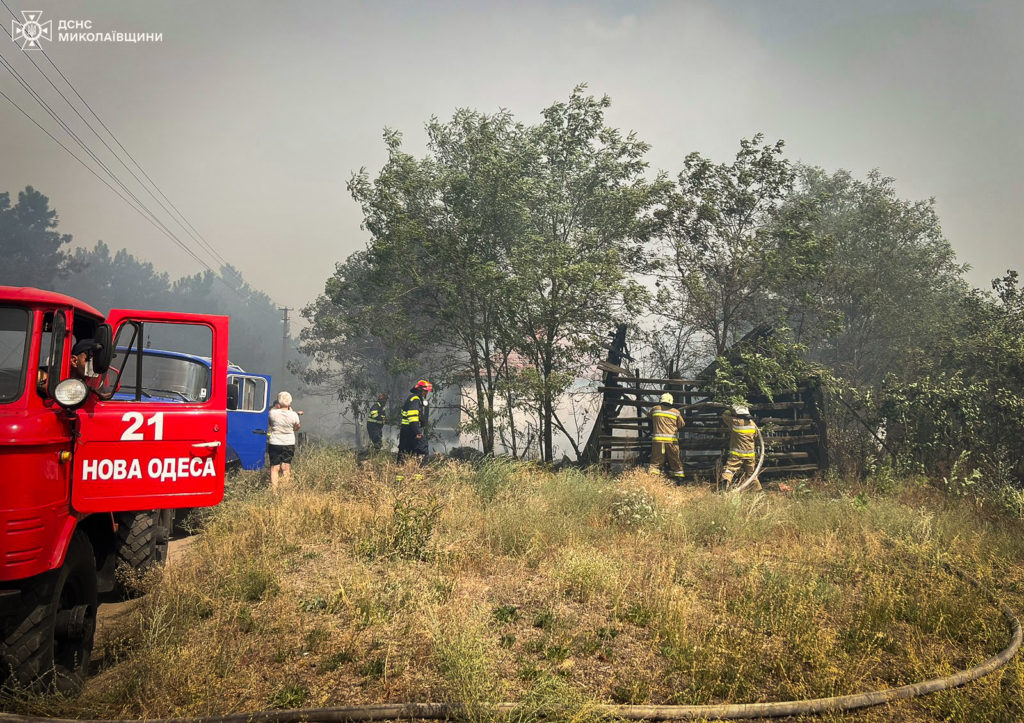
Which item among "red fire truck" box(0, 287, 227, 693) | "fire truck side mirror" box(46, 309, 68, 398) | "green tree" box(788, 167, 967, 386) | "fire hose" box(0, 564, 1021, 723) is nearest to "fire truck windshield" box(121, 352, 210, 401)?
"red fire truck" box(0, 287, 227, 693)

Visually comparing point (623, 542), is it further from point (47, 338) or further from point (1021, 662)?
point (47, 338)

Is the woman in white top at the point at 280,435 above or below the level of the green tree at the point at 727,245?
below

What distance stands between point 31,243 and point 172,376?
52.9 metres

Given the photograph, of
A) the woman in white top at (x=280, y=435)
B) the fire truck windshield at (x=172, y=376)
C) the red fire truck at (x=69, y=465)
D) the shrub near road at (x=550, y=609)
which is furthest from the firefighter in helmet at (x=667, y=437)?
the red fire truck at (x=69, y=465)

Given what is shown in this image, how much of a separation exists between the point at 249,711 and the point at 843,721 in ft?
11.5

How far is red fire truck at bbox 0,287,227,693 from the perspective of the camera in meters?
3.33

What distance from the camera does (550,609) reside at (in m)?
5.18

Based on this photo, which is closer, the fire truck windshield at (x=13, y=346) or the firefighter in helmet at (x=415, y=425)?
the fire truck windshield at (x=13, y=346)

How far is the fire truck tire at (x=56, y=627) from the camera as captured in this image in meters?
3.39

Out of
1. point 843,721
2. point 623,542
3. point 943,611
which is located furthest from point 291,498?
point 943,611

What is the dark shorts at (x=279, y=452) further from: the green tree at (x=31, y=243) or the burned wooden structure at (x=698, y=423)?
the green tree at (x=31, y=243)

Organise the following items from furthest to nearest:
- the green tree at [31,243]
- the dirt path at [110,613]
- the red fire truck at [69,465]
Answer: the green tree at [31,243] < the dirt path at [110,613] < the red fire truck at [69,465]

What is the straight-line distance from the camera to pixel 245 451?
1072 centimetres

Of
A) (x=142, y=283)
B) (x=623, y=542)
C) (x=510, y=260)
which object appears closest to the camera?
(x=623, y=542)
